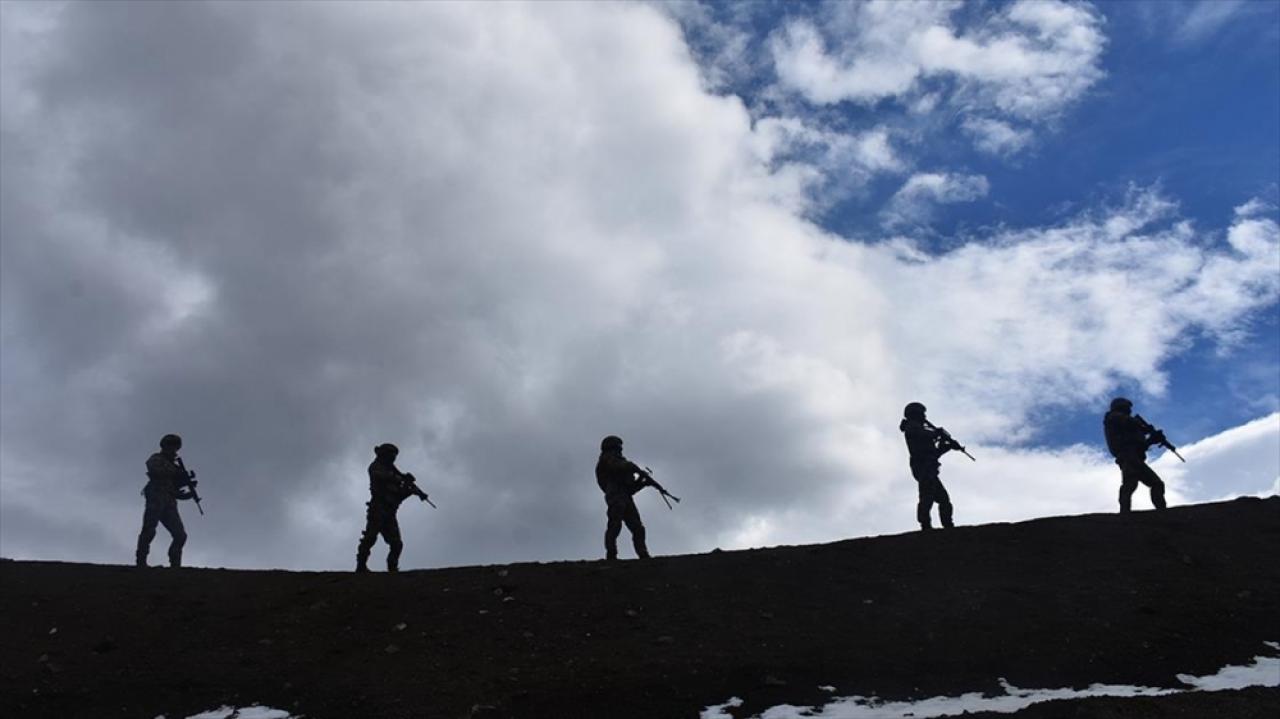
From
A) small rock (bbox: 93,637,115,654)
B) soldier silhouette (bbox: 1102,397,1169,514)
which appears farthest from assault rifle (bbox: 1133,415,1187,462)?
small rock (bbox: 93,637,115,654)

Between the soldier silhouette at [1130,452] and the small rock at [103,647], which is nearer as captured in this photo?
the small rock at [103,647]

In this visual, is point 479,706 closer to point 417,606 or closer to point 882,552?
point 417,606

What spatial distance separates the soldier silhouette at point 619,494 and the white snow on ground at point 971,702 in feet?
26.5

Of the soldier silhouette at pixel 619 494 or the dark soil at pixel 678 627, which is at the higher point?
the soldier silhouette at pixel 619 494

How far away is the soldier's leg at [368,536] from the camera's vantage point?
19.7m

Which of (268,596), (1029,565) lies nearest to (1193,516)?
(1029,565)

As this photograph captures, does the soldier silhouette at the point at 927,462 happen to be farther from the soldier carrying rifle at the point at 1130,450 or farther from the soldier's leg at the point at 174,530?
the soldier's leg at the point at 174,530

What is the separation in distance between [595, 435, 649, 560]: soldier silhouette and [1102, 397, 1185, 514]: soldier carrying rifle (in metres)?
9.52

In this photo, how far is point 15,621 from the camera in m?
15.6

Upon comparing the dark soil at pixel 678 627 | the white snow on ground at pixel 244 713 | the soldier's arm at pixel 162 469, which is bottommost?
the white snow on ground at pixel 244 713

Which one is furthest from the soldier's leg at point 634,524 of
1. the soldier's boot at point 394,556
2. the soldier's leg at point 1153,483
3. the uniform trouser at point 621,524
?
the soldier's leg at point 1153,483

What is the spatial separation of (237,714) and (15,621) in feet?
18.3

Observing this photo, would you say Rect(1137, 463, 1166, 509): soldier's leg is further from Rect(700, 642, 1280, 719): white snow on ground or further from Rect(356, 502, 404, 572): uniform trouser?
Rect(356, 502, 404, 572): uniform trouser

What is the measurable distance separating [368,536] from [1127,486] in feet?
49.2
